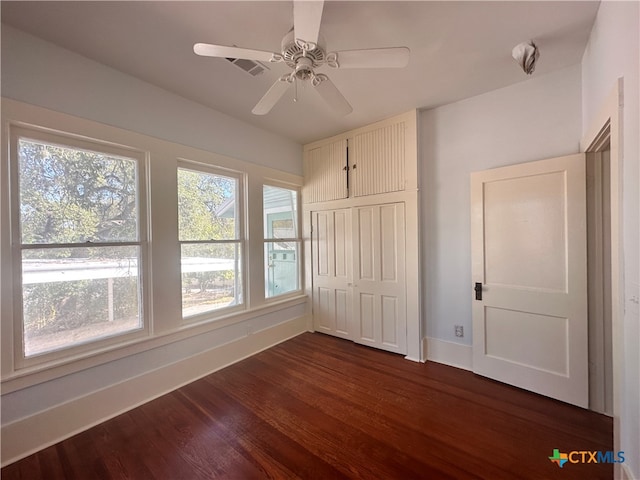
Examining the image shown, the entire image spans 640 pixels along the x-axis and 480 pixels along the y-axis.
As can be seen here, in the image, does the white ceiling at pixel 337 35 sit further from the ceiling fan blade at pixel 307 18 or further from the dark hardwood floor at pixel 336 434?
the dark hardwood floor at pixel 336 434

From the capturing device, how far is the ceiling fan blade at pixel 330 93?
1.58 meters

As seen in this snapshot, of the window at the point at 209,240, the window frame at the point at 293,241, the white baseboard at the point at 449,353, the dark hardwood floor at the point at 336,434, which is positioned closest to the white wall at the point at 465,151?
the white baseboard at the point at 449,353

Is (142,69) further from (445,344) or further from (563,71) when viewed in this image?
(445,344)

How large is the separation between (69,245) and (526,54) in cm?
370

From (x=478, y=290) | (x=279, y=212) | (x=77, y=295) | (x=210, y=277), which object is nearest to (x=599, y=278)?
(x=478, y=290)

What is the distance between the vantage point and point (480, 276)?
2.55m

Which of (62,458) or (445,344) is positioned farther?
(445,344)

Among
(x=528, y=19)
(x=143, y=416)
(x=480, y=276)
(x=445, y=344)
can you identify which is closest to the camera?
(x=528, y=19)

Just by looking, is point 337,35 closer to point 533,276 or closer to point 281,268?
point 533,276

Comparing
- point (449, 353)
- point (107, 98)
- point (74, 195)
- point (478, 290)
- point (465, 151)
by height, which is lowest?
point (449, 353)

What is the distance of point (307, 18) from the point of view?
1.17m

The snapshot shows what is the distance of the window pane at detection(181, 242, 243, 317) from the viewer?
267 cm

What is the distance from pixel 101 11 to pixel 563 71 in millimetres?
3530

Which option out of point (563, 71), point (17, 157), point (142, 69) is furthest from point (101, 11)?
point (563, 71)
